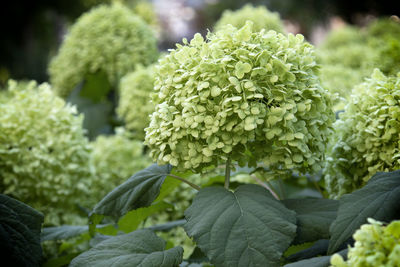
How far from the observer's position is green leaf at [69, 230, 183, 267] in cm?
73

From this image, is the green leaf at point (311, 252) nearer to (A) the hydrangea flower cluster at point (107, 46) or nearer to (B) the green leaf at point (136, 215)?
(B) the green leaf at point (136, 215)

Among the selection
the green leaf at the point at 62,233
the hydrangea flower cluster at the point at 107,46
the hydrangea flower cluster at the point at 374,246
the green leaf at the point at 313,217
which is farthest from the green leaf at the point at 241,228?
the hydrangea flower cluster at the point at 107,46

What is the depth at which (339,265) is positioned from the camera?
0.52 m

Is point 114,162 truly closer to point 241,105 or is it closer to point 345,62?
point 241,105

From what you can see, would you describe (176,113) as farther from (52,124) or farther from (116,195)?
(52,124)

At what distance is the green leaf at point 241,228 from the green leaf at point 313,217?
6 cm

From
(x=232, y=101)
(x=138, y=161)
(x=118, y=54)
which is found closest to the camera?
(x=232, y=101)

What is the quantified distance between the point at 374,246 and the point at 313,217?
29cm

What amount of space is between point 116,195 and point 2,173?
1.82ft

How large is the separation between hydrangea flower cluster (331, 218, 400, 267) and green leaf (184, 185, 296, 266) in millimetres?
166

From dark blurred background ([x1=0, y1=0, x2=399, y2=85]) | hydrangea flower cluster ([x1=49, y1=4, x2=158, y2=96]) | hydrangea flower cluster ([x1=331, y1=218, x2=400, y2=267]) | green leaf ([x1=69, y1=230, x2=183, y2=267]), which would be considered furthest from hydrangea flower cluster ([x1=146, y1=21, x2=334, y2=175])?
dark blurred background ([x1=0, y1=0, x2=399, y2=85])

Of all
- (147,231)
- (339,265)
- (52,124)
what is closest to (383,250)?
(339,265)

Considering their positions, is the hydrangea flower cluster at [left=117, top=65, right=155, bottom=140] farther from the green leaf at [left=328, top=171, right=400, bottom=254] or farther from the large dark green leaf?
the green leaf at [left=328, top=171, right=400, bottom=254]

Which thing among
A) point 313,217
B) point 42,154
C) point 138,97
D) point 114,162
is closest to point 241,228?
point 313,217
